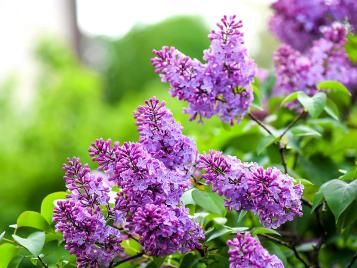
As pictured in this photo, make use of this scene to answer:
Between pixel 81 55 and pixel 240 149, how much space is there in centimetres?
1451

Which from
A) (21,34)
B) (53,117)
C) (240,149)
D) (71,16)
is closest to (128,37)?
(71,16)

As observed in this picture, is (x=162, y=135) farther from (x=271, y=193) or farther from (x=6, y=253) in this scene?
(x=6, y=253)

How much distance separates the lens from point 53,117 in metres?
5.84

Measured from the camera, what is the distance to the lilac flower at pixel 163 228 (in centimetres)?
89

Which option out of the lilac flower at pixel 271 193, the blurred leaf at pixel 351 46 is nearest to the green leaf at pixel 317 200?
the lilac flower at pixel 271 193

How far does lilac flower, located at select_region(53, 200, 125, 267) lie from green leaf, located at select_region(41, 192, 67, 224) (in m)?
0.14

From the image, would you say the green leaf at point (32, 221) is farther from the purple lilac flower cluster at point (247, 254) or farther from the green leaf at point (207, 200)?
the purple lilac flower cluster at point (247, 254)

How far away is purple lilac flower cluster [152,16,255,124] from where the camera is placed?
1079 millimetres

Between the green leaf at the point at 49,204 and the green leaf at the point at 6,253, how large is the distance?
2.9 inches

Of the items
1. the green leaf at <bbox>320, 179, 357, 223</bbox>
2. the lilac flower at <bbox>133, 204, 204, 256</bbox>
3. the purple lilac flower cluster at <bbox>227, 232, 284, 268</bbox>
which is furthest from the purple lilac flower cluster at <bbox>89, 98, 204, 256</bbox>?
the green leaf at <bbox>320, 179, 357, 223</bbox>

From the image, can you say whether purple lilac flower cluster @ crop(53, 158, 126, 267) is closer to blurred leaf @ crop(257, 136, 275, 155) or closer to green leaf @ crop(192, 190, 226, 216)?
green leaf @ crop(192, 190, 226, 216)

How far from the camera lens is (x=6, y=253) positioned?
1.05m

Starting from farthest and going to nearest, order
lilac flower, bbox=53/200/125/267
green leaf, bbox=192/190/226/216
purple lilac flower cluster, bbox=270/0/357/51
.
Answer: purple lilac flower cluster, bbox=270/0/357/51
green leaf, bbox=192/190/226/216
lilac flower, bbox=53/200/125/267

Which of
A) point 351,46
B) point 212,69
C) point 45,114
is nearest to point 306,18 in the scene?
point 351,46
